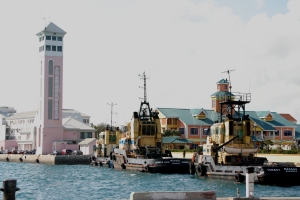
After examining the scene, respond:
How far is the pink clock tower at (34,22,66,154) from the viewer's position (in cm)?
9850

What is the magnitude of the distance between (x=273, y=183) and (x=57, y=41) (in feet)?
221

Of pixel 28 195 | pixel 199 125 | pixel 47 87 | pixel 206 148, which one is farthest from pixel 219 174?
pixel 47 87

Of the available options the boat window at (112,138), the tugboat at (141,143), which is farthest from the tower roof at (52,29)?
the tugboat at (141,143)

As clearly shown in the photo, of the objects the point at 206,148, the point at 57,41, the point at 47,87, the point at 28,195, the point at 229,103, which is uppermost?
the point at 57,41

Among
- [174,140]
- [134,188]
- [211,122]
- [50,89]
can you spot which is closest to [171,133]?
[174,140]

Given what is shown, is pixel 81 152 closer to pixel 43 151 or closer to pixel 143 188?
pixel 43 151

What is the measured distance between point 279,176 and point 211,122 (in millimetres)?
55220

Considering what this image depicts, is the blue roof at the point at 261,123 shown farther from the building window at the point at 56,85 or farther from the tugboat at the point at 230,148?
the tugboat at the point at 230,148

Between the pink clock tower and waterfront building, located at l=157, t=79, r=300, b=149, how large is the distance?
1739 cm

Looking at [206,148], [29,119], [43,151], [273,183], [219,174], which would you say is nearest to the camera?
[273,183]

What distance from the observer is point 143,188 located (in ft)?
131

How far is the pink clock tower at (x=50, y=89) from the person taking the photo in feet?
323

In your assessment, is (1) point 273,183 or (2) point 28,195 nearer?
(2) point 28,195

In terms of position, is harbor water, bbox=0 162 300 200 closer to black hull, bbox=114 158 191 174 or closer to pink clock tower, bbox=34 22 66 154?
black hull, bbox=114 158 191 174
